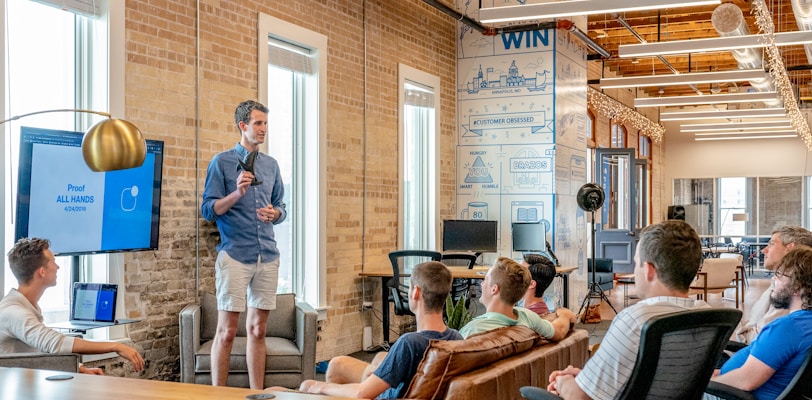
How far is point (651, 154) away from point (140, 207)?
18083 mm

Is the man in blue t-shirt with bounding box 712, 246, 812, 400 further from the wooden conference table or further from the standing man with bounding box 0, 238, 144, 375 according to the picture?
the standing man with bounding box 0, 238, 144, 375

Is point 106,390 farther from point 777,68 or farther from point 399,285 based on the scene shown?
point 777,68

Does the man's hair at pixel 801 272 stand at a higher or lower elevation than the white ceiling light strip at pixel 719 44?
lower

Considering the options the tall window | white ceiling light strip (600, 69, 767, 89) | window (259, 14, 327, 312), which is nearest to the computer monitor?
window (259, 14, 327, 312)

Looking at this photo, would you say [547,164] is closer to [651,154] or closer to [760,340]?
[760,340]

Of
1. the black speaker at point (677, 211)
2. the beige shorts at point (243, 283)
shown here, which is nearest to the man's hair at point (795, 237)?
the beige shorts at point (243, 283)

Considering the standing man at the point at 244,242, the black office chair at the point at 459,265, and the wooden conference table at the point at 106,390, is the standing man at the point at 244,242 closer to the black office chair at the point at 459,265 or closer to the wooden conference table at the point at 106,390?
the wooden conference table at the point at 106,390

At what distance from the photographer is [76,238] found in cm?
490

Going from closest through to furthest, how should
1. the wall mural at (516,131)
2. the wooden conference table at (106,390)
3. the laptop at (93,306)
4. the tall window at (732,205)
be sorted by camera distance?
the wooden conference table at (106,390) < the laptop at (93,306) < the wall mural at (516,131) < the tall window at (732,205)

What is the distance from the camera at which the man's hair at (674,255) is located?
2.95 metres

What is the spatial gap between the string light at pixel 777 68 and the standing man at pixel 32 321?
707 cm

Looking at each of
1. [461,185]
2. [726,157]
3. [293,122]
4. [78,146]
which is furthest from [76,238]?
[726,157]

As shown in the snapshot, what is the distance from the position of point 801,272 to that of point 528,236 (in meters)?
6.41

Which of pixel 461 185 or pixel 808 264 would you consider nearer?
pixel 808 264
